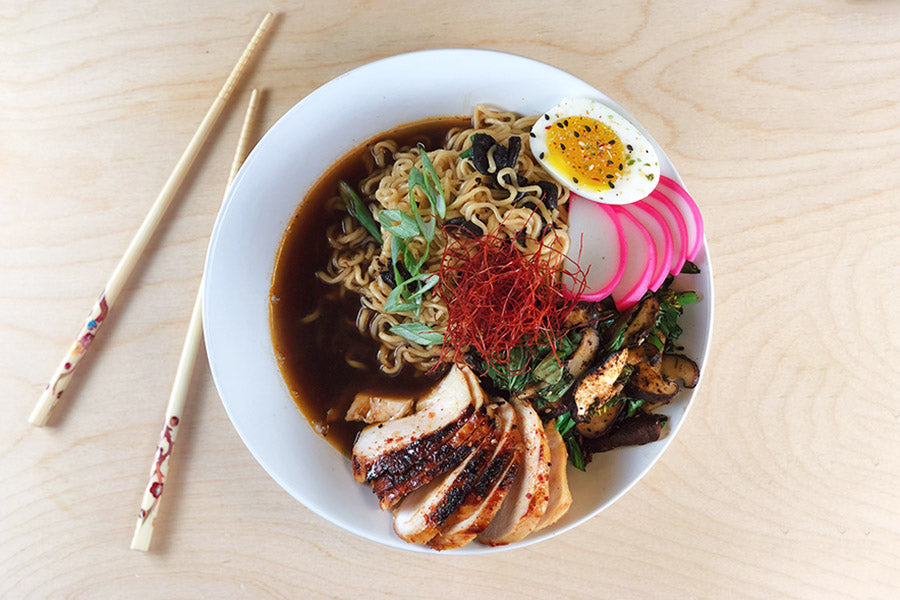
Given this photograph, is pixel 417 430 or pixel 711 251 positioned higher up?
pixel 711 251

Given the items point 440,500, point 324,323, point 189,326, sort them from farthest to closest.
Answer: point 324,323 → point 189,326 → point 440,500

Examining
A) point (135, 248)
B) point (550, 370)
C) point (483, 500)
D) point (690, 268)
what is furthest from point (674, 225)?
point (135, 248)

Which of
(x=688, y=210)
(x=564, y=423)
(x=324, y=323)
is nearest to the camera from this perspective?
(x=688, y=210)

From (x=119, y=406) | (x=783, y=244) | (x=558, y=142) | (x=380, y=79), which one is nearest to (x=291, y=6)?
(x=380, y=79)

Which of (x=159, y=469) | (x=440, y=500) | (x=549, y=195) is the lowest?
(x=159, y=469)

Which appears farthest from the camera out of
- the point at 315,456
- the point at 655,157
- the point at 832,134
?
the point at 832,134

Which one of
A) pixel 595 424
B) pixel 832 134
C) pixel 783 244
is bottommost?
pixel 595 424

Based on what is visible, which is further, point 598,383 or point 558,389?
point 558,389

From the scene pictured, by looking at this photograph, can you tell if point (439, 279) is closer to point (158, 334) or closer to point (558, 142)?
point (558, 142)

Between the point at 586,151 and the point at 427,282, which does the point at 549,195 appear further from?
the point at 427,282
